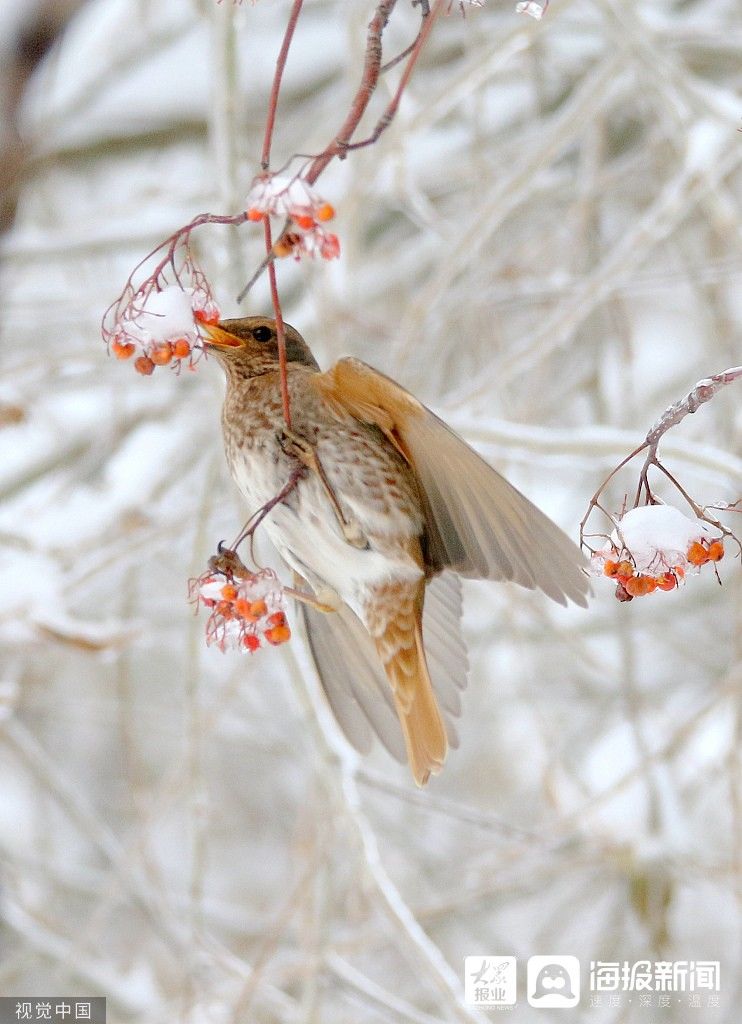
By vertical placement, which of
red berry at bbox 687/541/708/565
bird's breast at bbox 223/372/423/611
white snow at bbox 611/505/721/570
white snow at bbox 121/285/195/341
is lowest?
red berry at bbox 687/541/708/565

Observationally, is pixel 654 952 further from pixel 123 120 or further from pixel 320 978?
pixel 123 120

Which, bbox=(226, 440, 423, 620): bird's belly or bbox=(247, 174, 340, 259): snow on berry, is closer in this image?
bbox=(247, 174, 340, 259): snow on berry

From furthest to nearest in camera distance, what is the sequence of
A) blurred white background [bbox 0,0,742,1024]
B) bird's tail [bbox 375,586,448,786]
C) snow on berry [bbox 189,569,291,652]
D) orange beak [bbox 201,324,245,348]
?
blurred white background [bbox 0,0,742,1024] → bird's tail [bbox 375,586,448,786] → orange beak [bbox 201,324,245,348] → snow on berry [bbox 189,569,291,652]

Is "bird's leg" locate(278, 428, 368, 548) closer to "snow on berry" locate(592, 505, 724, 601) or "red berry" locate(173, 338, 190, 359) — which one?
"red berry" locate(173, 338, 190, 359)

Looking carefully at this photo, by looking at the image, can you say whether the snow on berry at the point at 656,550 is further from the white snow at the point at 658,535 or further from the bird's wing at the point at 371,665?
the bird's wing at the point at 371,665

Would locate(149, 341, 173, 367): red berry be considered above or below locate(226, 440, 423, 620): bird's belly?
above

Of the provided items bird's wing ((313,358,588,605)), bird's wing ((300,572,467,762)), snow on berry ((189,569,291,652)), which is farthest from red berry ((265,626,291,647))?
bird's wing ((300,572,467,762))

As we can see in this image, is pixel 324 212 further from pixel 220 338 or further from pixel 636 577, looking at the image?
pixel 220 338
